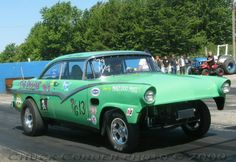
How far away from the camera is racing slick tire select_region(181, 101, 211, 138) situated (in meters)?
8.38

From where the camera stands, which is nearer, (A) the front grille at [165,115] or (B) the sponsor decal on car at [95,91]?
(A) the front grille at [165,115]

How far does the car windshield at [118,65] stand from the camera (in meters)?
8.34

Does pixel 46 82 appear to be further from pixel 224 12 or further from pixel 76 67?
pixel 224 12

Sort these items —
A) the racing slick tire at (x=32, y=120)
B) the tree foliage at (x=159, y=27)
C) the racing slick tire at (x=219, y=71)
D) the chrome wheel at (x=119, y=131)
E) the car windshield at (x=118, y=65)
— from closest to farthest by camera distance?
1. the chrome wheel at (x=119, y=131)
2. the car windshield at (x=118, y=65)
3. the racing slick tire at (x=32, y=120)
4. the racing slick tire at (x=219, y=71)
5. the tree foliage at (x=159, y=27)

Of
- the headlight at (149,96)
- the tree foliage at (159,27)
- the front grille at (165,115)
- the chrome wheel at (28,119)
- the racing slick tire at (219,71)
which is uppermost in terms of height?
the tree foliage at (159,27)

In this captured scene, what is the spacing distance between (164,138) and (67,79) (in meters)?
2.04

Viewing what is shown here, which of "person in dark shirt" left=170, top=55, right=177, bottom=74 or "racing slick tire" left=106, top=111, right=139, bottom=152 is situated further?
"person in dark shirt" left=170, top=55, right=177, bottom=74

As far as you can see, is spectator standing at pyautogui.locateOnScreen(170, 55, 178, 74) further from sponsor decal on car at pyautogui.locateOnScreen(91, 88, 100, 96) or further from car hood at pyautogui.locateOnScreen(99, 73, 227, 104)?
A: sponsor decal on car at pyautogui.locateOnScreen(91, 88, 100, 96)

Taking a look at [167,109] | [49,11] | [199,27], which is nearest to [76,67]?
[167,109]

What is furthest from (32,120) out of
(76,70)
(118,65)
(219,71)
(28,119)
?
(219,71)

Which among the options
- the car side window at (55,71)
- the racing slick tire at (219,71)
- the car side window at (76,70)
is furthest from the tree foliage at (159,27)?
the car side window at (76,70)

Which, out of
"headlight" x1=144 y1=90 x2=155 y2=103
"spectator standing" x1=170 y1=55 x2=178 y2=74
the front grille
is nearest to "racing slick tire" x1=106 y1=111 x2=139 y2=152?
the front grille

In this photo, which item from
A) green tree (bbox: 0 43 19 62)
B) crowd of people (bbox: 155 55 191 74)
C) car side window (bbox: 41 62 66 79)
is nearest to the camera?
car side window (bbox: 41 62 66 79)

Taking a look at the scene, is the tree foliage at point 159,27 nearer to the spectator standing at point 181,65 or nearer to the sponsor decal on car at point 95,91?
the spectator standing at point 181,65
